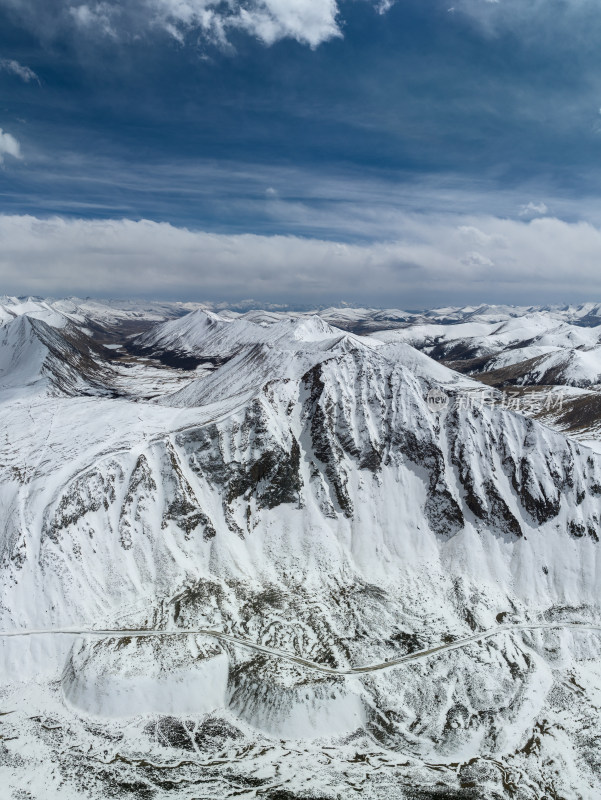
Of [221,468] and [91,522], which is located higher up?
[221,468]

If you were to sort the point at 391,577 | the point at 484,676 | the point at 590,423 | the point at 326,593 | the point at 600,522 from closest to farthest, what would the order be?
the point at 484,676 → the point at 326,593 → the point at 391,577 → the point at 600,522 → the point at 590,423

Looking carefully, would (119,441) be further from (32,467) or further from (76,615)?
(76,615)

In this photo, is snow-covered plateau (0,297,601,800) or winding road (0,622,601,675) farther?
winding road (0,622,601,675)

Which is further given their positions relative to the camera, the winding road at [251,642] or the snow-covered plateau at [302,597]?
the winding road at [251,642]

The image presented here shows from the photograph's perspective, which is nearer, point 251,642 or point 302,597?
Answer: point 251,642

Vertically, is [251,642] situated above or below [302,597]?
below

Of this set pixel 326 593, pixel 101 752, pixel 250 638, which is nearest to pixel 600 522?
pixel 326 593

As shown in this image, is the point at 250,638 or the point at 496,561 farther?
the point at 496,561

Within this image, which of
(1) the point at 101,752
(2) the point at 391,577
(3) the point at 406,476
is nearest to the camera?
(1) the point at 101,752
